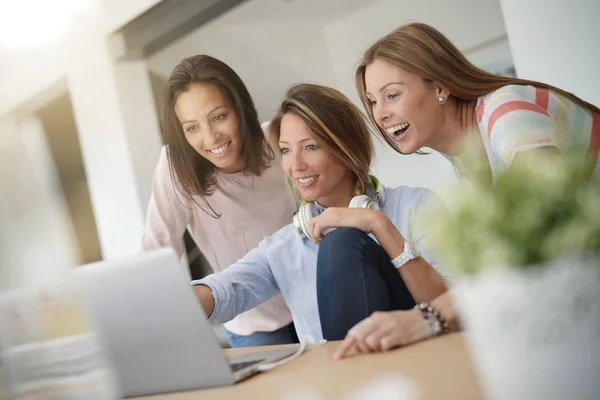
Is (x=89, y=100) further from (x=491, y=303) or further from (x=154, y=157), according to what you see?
(x=491, y=303)

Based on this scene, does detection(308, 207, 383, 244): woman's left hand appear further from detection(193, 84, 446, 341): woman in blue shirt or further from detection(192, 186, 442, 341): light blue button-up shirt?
detection(192, 186, 442, 341): light blue button-up shirt

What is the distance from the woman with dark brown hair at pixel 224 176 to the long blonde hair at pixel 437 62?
565 millimetres

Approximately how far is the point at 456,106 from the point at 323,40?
506mm

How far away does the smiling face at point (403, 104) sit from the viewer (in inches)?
81.8

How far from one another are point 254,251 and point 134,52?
3.29 ft

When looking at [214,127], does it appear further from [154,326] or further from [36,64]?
[154,326]

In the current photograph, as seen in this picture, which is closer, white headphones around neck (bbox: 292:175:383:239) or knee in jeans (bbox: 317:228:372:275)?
knee in jeans (bbox: 317:228:372:275)

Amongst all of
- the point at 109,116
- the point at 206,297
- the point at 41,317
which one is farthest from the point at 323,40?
the point at 41,317

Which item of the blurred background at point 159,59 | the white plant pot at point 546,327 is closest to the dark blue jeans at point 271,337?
the blurred background at point 159,59

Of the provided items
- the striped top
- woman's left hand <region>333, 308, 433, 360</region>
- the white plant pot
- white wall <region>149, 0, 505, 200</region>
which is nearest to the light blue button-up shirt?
white wall <region>149, 0, 505, 200</region>

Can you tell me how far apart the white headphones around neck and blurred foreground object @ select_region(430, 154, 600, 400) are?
152cm

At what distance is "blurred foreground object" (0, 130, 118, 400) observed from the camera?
1.19m

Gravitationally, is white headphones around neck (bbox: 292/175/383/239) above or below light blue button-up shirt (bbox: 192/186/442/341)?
above

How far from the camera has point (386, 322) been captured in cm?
133
